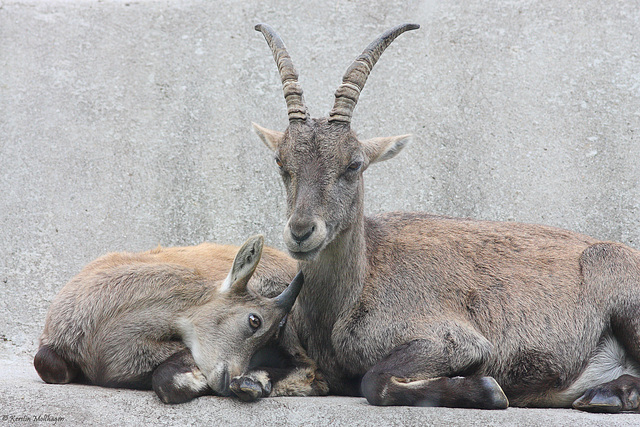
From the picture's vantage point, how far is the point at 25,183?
1051 cm

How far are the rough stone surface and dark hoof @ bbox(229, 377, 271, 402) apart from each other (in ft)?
14.1

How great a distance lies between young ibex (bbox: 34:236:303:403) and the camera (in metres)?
6.00

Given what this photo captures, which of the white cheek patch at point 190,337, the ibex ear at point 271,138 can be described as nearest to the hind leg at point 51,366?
the white cheek patch at point 190,337

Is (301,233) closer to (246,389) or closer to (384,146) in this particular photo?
(246,389)

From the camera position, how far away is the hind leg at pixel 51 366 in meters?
6.09

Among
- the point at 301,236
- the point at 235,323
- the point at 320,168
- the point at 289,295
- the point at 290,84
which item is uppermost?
the point at 290,84

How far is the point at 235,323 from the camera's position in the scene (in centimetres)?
631

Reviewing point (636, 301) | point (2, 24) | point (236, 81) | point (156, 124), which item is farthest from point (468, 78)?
point (2, 24)

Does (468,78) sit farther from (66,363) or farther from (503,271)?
(66,363)

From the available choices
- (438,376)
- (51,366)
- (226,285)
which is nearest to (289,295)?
(226,285)

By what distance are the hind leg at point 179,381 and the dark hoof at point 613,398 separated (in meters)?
3.07

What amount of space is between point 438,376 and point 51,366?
317 cm

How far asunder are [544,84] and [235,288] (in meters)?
7.20

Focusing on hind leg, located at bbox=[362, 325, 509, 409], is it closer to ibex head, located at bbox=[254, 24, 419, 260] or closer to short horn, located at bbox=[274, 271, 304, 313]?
short horn, located at bbox=[274, 271, 304, 313]
